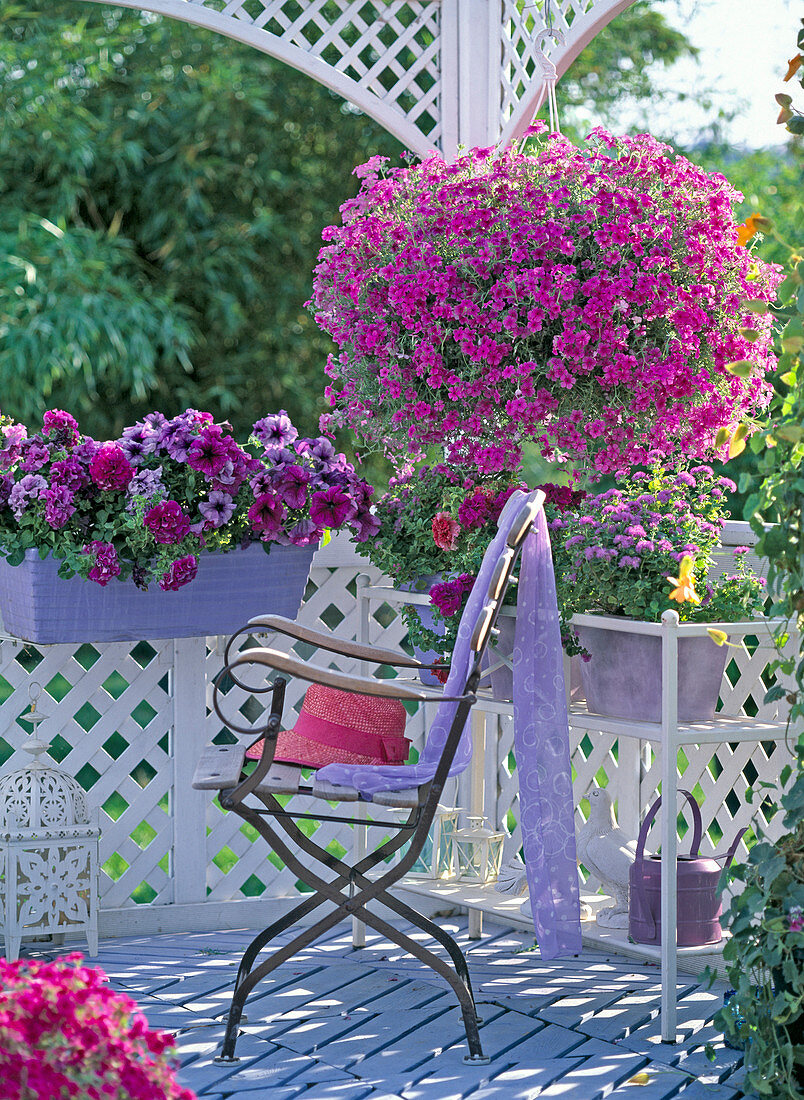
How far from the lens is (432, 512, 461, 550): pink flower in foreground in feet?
10.2

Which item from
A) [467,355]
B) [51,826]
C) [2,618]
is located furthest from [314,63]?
[51,826]

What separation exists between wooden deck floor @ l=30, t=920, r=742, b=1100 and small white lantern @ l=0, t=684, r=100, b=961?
0.46 ft

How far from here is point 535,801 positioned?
109 inches

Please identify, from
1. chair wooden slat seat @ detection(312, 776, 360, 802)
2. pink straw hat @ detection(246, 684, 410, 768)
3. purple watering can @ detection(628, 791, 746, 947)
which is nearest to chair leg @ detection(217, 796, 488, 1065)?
chair wooden slat seat @ detection(312, 776, 360, 802)

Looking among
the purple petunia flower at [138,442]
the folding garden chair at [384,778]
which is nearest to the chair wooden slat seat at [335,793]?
the folding garden chair at [384,778]

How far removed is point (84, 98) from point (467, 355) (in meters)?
6.74

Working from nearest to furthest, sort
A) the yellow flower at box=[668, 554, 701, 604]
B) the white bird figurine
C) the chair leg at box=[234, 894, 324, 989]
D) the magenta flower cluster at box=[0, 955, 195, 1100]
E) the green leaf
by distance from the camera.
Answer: the magenta flower cluster at box=[0, 955, 195, 1100] → the green leaf → the yellow flower at box=[668, 554, 701, 604] → the chair leg at box=[234, 894, 324, 989] → the white bird figurine

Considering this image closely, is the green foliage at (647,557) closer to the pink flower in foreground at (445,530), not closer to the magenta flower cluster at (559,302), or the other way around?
the magenta flower cluster at (559,302)

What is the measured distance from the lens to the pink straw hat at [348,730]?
2979 millimetres

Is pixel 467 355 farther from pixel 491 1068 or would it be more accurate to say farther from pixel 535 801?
pixel 491 1068

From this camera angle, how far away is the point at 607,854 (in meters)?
3.11

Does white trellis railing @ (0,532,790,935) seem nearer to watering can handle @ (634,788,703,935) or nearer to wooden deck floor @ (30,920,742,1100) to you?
wooden deck floor @ (30,920,742,1100)

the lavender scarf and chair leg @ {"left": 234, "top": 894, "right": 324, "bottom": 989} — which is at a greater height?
the lavender scarf

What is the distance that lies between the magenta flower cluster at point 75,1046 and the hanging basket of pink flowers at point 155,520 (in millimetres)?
1604
